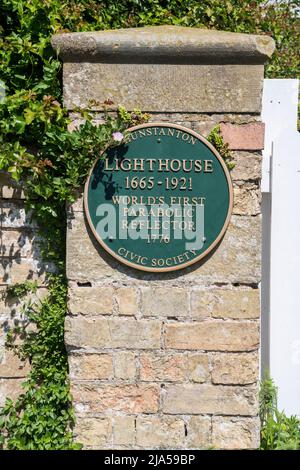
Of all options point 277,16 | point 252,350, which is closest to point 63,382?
point 252,350

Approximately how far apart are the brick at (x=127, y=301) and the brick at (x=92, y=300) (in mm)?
53

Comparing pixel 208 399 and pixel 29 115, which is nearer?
pixel 29 115

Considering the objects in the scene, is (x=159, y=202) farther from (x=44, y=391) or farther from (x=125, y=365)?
(x=44, y=391)

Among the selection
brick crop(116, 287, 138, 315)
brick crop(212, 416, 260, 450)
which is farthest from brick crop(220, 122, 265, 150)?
brick crop(212, 416, 260, 450)

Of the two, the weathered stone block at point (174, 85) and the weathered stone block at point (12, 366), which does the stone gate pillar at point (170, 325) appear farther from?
the weathered stone block at point (12, 366)

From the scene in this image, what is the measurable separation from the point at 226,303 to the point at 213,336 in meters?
0.21

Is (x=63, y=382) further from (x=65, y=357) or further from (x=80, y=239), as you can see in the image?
(x=80, y=239)

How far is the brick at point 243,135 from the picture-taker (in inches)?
131

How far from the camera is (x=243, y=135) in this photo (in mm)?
3322

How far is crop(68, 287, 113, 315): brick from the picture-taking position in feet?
11.1

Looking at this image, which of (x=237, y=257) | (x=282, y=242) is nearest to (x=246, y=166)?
(x=237, y=257)

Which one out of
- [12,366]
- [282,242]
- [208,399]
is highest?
[282,242]

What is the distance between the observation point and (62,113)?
3285mm

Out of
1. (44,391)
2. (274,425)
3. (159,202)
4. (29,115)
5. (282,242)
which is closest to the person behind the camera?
(29,115)
